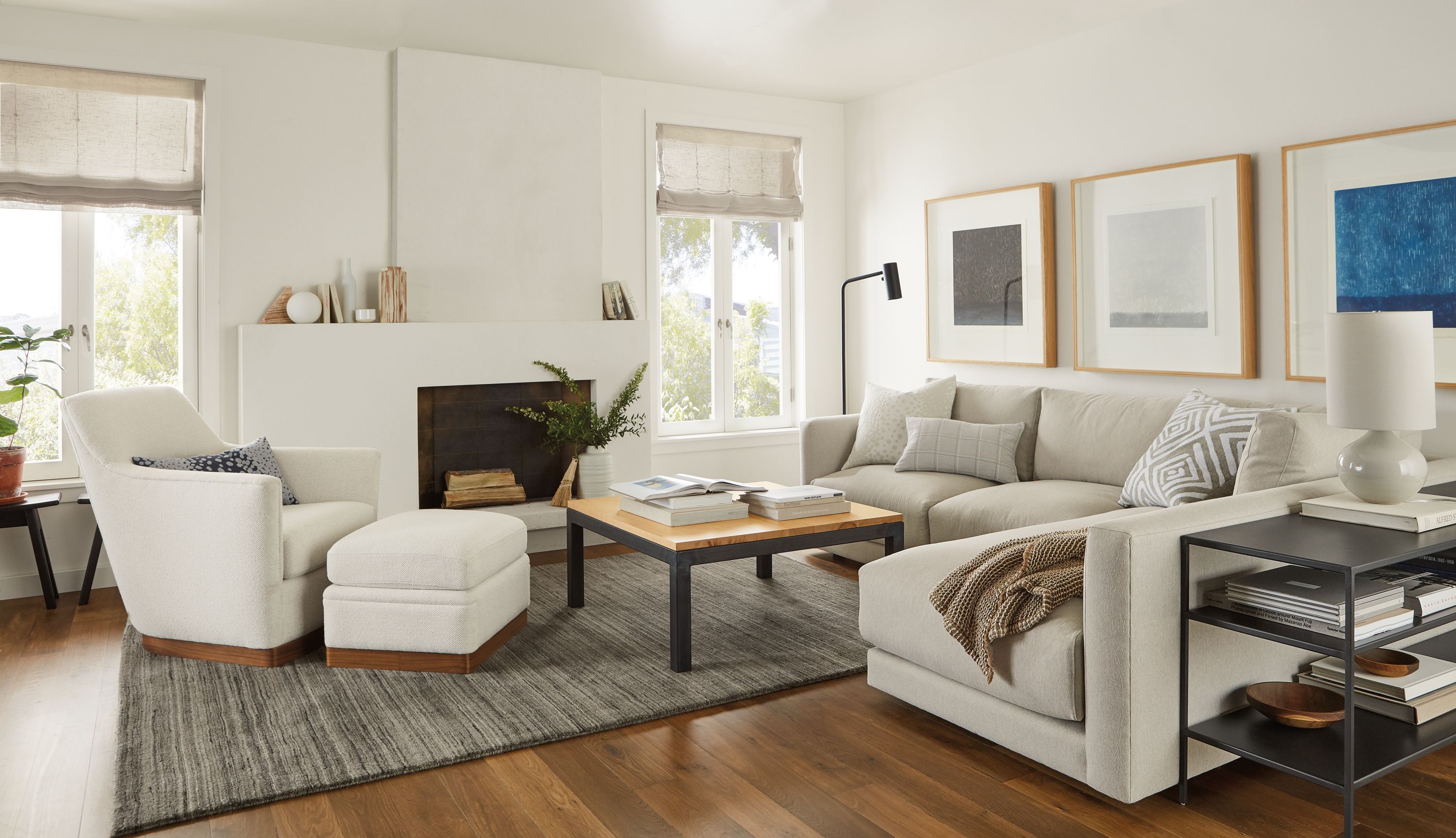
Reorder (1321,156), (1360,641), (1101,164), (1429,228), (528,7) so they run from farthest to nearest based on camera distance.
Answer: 1. (1101,164)
2. (528,7)
3. (1321,156)
4. (1429,228)
5. (1360,641)

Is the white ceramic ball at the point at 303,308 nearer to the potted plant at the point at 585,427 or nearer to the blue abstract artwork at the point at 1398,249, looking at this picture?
the potted plant at the point at 585,427

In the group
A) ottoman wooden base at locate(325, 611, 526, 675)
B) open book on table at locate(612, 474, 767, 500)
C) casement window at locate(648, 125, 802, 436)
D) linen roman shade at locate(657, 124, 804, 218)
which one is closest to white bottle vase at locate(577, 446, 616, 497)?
casement window at locate(648, 125, 802, 436)

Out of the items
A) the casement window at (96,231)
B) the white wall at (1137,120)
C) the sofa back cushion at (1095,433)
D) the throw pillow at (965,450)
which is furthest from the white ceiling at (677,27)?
the throw pillow at (965,450)

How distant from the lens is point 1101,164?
4.73m

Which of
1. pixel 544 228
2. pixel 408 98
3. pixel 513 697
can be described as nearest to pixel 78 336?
pixel 408 98

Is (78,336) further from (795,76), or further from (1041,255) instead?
(1041,255)

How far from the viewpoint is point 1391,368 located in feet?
7.47

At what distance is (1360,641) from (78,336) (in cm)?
494

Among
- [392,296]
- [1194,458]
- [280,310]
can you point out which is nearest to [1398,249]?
[1194,458]

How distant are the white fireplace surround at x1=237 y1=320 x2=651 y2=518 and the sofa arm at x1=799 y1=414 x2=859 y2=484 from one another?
3.82ft

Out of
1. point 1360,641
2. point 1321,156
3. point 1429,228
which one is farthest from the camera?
point 1321,156

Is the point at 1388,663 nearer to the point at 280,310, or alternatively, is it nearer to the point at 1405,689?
the point at 1405,689

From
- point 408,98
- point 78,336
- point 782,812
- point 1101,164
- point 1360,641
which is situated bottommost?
point 782,812

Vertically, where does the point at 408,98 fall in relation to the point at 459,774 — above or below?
above
